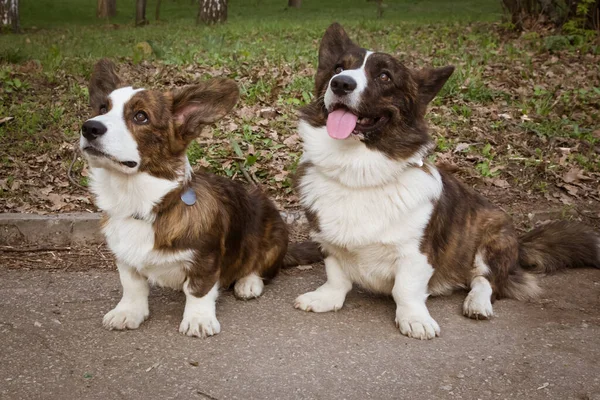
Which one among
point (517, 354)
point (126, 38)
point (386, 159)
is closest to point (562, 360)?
point (517, 354)

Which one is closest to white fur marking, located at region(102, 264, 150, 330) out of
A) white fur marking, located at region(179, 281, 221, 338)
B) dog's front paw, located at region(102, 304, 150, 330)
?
dog's front paw, located at region(102, 304, 150, 330)

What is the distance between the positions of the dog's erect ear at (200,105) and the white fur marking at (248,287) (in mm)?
1057

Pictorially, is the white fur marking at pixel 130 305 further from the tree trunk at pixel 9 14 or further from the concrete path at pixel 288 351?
the tree trunk at pixel 9 14

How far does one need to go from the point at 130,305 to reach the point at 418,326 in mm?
1600

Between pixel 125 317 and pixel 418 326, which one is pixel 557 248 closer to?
pixel 418 326

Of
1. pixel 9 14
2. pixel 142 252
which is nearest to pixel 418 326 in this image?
pixel 142 252

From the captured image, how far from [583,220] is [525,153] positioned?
1.14 metres

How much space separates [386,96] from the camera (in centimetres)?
373

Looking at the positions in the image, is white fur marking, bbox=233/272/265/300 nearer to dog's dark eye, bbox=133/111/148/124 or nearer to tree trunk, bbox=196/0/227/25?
dog's dark eye, bbox=133/111/148/124

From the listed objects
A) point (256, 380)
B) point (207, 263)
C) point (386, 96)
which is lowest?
point (256, 380)

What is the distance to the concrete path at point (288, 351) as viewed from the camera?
10.2ft

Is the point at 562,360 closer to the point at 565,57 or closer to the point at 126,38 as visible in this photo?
the point at 565,57

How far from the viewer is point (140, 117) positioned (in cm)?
346

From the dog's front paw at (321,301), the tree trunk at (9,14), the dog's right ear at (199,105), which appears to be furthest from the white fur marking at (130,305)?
the tree trunk at (9,14)
